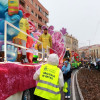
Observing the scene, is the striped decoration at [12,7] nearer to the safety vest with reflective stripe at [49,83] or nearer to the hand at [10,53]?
the hand at [10,53]

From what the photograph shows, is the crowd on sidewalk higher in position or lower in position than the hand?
lower

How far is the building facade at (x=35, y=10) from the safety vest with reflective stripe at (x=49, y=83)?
38659 mm

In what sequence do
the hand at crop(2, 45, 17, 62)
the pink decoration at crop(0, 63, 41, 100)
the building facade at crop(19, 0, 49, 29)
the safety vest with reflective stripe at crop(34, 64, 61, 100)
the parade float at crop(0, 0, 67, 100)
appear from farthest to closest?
the building facade at crop(19, 0, 49, 29) → the hand at crop(2, 45, 17, 62) → the safety vest with reflective stripe at crop(34, 64, 61, 100) → the parade float at crop(0, 0, 67, 100) → the pink decoration at crop(0, 63, 41, 100)

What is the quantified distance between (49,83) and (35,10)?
48.5m

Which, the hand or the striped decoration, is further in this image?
the striped decoration

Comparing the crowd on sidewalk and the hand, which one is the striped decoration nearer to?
the hand

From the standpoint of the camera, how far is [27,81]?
413cm

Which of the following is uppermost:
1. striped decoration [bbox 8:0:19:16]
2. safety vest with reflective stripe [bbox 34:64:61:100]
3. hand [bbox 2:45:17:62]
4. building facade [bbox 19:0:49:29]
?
building facade [bbox 19:0:49:29]

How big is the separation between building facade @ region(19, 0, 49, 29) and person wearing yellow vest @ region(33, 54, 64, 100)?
38.6m

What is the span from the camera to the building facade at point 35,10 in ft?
140

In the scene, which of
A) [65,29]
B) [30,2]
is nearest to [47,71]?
[65,29]

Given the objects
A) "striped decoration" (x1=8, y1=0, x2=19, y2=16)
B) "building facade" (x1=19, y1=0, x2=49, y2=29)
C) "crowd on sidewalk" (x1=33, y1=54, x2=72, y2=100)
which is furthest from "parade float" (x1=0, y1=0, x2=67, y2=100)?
"building facade" (x1=19, y1=0, x2=49, y2=29)

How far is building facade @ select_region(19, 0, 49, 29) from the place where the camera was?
42756mm

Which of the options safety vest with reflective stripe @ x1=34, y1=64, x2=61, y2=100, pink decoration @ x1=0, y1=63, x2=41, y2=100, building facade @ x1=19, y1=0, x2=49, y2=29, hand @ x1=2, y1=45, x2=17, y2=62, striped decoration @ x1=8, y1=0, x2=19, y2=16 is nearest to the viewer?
pink decoration @ x1=0, y1=63, x2=41, y2=100
